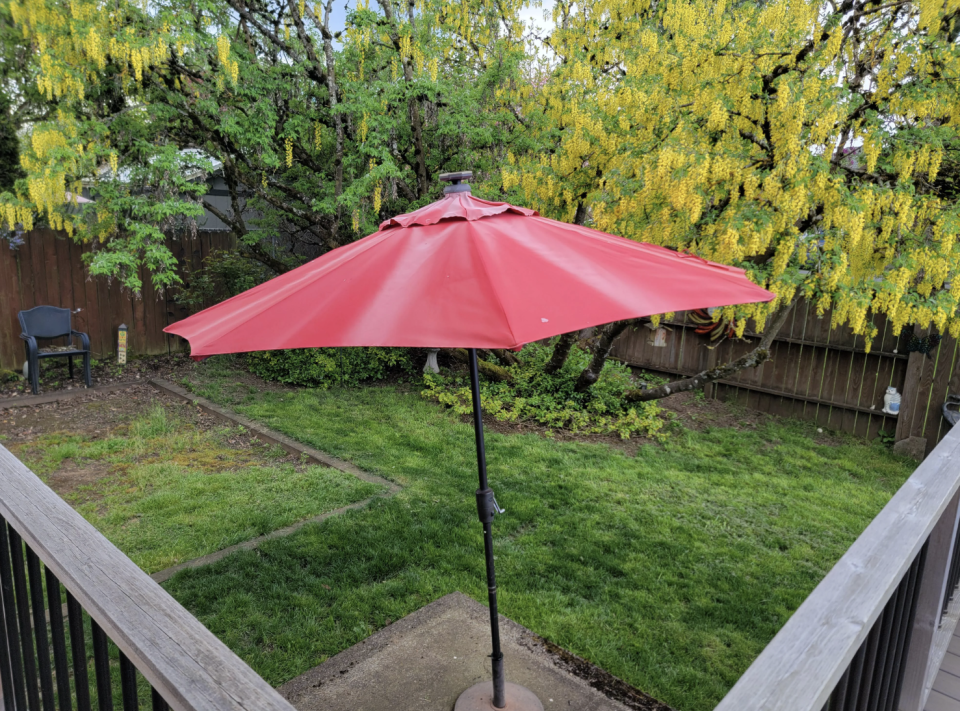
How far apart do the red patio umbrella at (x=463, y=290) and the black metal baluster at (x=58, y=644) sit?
2.18 feet

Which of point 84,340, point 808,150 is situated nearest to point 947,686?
point 808,150

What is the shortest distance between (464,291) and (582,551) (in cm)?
285

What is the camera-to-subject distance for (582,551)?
13.3ft

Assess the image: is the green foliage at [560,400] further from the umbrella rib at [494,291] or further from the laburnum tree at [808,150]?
the umbrella rib at [494,291]

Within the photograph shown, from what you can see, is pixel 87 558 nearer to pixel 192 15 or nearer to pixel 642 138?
pixel 642 138

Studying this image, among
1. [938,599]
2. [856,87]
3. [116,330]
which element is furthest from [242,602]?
[116,330]

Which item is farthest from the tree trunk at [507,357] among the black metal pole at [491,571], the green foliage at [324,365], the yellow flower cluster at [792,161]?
the black metal pole at [491,571]

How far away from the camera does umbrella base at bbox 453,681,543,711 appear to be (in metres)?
2.51

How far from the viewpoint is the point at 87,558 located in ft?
4.19

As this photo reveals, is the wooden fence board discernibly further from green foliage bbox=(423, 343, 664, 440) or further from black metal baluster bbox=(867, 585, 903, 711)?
black metal baluster bbox=(867, 585, 903, 711)

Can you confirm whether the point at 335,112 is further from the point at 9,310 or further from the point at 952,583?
the point at 952,583

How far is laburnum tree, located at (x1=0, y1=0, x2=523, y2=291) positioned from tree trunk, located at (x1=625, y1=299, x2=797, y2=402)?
349 cm

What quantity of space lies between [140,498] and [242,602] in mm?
1743

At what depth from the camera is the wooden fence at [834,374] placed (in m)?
6.36
